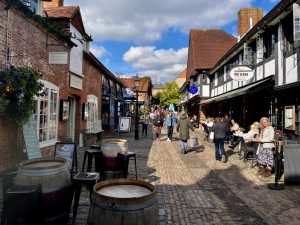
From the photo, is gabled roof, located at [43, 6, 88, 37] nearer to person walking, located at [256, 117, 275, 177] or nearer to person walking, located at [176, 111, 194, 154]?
person walking, located at [176, 111, 194, 154]

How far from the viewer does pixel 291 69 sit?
992 centimetres

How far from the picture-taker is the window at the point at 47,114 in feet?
28.0

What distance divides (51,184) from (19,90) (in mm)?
3001

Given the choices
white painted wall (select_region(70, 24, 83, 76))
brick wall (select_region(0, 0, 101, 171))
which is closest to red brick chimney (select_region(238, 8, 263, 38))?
white painted wall (select_region(70, 24, 83, 76))

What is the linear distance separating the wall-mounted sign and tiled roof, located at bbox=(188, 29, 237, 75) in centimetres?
1334

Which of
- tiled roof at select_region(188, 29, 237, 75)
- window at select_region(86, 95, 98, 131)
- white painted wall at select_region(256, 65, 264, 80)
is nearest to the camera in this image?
white painted wall at select_region(256, 65, 264, 80)

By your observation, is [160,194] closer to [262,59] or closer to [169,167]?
[169,167]

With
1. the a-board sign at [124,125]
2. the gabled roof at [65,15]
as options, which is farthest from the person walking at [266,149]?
the a-board sign at [124,125]

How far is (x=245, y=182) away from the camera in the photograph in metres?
7.28

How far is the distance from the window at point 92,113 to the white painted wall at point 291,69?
9009 mm

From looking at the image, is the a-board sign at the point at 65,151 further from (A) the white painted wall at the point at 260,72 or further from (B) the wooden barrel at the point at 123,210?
(A) the white painted wall at the point at 260,72

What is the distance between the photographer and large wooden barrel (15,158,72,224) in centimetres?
334

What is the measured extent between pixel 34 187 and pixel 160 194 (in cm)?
336

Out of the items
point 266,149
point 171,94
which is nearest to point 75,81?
point 266,149
